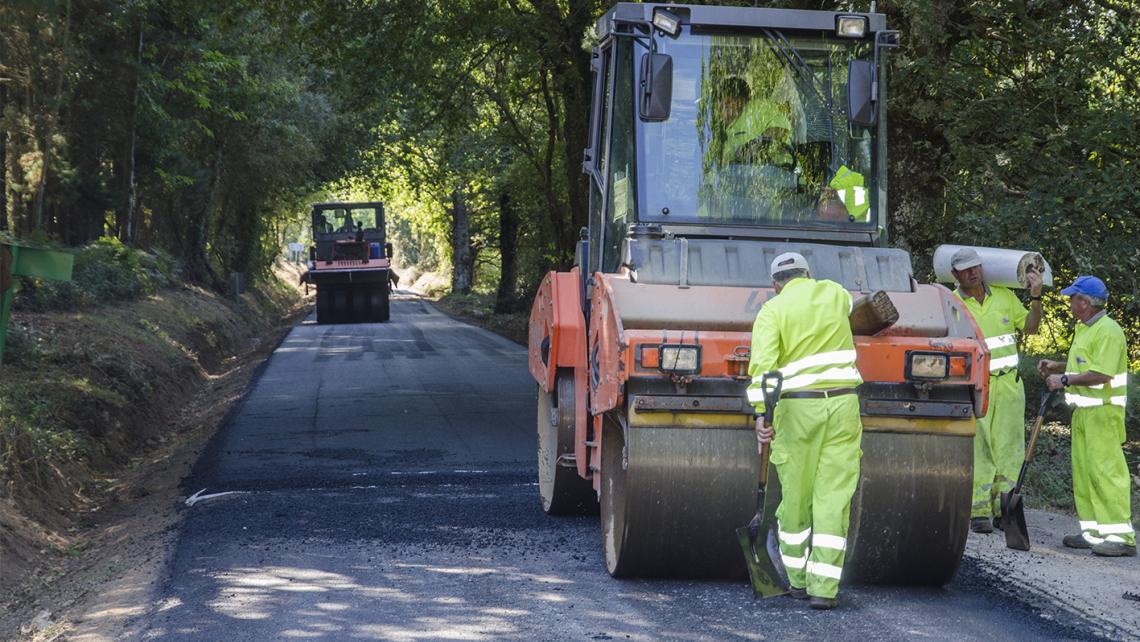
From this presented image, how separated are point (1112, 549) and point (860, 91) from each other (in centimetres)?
308

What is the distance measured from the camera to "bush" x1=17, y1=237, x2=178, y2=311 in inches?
751

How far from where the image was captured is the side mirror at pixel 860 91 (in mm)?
7379

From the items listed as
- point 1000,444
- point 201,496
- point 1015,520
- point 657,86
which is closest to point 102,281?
A: point 201,496

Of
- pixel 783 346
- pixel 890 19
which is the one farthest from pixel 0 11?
pixel 783 346

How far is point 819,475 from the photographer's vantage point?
6211mm

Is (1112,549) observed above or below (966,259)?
below

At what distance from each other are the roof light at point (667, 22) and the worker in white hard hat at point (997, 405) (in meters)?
2.58

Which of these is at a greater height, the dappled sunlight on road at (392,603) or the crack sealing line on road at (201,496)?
the dappled sunlight on road at (392,603)

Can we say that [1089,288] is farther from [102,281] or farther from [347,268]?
[347,268]

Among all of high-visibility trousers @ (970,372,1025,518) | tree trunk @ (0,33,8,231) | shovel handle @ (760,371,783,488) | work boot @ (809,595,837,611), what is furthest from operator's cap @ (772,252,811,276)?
tree trunk @ (0,33,8,231)

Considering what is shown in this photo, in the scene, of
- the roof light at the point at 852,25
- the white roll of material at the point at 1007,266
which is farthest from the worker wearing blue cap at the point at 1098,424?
the roof light at the point at 852,25

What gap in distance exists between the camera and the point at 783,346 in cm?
628

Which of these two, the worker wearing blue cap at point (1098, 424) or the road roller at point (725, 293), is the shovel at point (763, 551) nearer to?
the road roller at point (725, 293)

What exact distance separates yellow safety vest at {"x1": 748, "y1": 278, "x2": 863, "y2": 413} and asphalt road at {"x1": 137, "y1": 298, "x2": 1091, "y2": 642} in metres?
1.11
